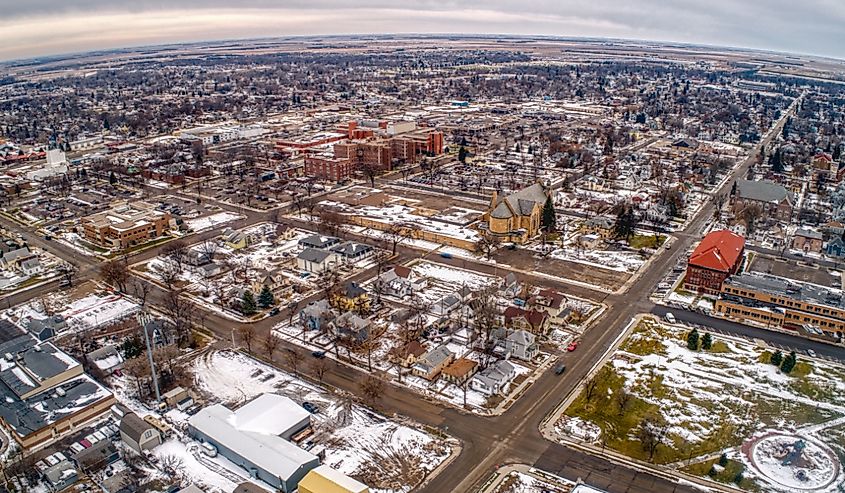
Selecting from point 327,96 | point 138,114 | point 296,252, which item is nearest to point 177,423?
point 296,252

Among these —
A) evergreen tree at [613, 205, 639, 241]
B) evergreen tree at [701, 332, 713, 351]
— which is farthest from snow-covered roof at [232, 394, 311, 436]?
evergreen tree at [613, 205, 639, 241]

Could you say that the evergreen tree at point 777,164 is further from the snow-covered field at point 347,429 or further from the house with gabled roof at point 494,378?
the snow-covered field at point 347,429

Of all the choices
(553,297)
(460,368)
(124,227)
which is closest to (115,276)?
(124,227)

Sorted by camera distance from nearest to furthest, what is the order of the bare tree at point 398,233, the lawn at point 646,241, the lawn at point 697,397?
the lawn at point 697,397, the lawn at point 646,241, the bare tree at point 398,233

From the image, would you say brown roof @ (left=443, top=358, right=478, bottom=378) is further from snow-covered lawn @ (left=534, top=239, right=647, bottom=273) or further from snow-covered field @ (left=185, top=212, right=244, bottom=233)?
snow-covered field @ (left=185, top=212, right=244, bottom=233)

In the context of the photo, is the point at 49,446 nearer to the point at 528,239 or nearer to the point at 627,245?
the point at 528,239

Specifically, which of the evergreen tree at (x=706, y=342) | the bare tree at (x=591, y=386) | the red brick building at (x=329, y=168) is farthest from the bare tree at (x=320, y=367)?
the red brick building at (x=329, y=168)

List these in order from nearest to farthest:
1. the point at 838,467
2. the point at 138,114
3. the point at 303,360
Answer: the point at 838,467 < the point at 303,360 < the point at 138,114
